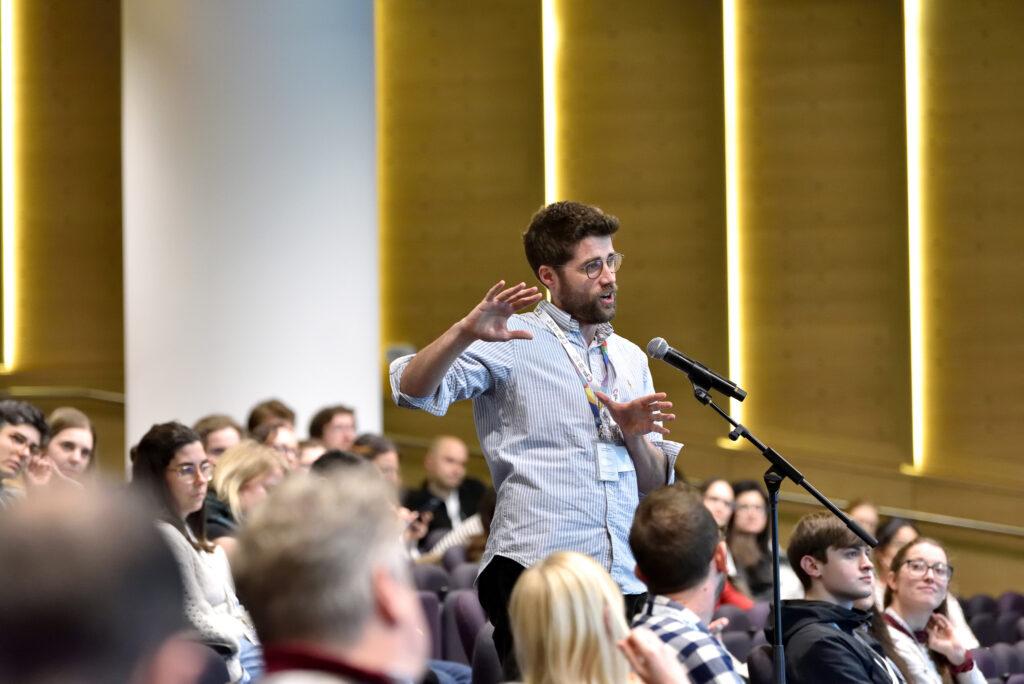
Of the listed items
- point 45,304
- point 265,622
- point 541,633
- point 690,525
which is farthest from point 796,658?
point 45,304

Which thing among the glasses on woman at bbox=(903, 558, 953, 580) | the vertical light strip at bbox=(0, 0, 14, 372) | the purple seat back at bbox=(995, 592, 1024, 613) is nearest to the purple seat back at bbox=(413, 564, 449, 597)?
the glasses on woman at bbox=(903, 558, 953, 580)

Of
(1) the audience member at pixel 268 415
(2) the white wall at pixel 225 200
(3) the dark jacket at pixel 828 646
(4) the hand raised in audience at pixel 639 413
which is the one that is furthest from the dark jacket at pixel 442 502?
(4) the hand raised in audience at pixel 639 413

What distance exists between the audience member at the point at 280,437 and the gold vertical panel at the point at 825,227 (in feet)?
11.0

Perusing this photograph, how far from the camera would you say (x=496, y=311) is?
242cm

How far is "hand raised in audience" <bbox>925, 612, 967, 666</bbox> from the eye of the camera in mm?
3676

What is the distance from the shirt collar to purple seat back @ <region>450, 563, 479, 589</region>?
6.83 feet

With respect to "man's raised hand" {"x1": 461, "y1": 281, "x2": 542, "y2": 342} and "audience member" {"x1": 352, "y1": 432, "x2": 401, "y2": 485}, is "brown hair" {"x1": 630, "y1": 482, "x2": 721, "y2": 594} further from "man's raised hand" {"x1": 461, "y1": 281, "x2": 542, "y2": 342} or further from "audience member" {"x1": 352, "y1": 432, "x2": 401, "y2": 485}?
"audience member" {"x1": 352, "y1": 432, "x2": 401, "y2": 485}

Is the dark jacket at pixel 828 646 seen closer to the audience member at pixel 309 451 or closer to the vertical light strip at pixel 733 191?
the audience member at pixel 309 451

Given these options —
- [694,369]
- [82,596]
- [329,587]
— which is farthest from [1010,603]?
[82,596]

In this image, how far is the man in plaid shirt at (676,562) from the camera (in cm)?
243

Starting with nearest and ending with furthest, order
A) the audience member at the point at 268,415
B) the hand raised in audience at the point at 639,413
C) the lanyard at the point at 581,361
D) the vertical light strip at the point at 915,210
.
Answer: the hand raised in audience at the point at 639,413
the lanyard at the point at 581,361
the audience member at the point at 268,415
the vertical light strip at the point at 915,210

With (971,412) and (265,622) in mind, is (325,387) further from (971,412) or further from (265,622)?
(265,622)

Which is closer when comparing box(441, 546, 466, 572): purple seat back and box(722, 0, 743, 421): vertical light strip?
box(441, 546, 466, 572): purple seat back

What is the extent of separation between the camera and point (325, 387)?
676 centimetres
